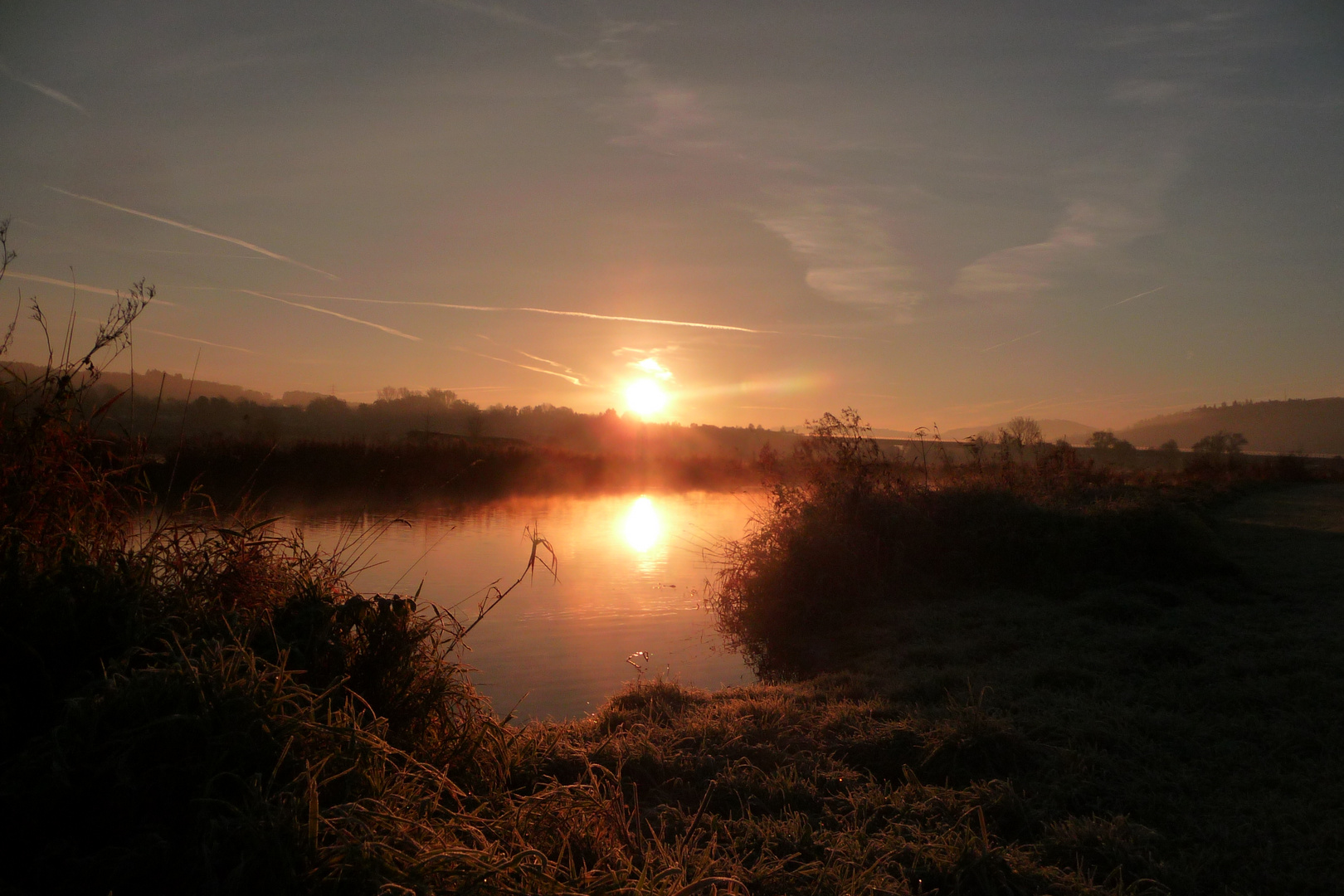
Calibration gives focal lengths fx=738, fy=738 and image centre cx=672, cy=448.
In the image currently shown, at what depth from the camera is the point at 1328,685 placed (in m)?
3.92

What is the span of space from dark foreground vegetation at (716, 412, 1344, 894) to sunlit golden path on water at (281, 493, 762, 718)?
719 millimetres

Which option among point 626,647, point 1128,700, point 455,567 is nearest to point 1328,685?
point 1128,700

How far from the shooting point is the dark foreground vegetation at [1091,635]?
2799 millimetres

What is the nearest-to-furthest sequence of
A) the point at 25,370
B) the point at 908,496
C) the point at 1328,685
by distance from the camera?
1. the point at 25,370
2. the point at 1328,685
3. the point at 908,496

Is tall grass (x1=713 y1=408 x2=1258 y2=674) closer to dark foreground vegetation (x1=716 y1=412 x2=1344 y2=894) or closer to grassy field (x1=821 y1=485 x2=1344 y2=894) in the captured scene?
dark foreground vegetation (x1=716 y1=412 x2=1344 y2=894)

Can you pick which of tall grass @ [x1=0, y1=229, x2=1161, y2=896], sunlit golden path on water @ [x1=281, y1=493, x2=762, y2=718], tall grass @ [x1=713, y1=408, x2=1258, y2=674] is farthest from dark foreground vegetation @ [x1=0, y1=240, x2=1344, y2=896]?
tall grass @ [x1=713, y1=408, x2=1258, y2=674]

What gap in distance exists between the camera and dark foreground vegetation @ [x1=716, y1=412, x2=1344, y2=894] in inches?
110

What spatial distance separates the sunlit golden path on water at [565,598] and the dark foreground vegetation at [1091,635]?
0.72m

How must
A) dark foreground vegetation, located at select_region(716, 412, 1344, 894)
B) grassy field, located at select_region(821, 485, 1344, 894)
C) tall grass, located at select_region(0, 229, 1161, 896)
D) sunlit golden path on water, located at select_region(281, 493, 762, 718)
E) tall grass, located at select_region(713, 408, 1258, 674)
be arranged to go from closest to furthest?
tall grass, located at select_region(0, 229, 1161, 896) → grassy field, located at select_region(821, 485, 1344, 894) → dark foreground vegetation, located at select_region(716, 412, 1344, 894) → sunlit golden path on water, located at select_region(281, 493, 762, 718) → tall grass, located at select_region(713, 408, 1258, 674)

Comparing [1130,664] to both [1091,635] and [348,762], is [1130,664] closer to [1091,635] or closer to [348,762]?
[1091,635]

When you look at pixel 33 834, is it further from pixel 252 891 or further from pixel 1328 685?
pixel 1328 685

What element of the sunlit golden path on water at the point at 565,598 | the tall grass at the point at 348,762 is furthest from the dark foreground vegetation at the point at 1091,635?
the sunlit golden path on water at the point at 565,598

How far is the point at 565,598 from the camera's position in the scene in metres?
6.76

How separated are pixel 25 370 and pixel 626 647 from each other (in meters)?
3.92
